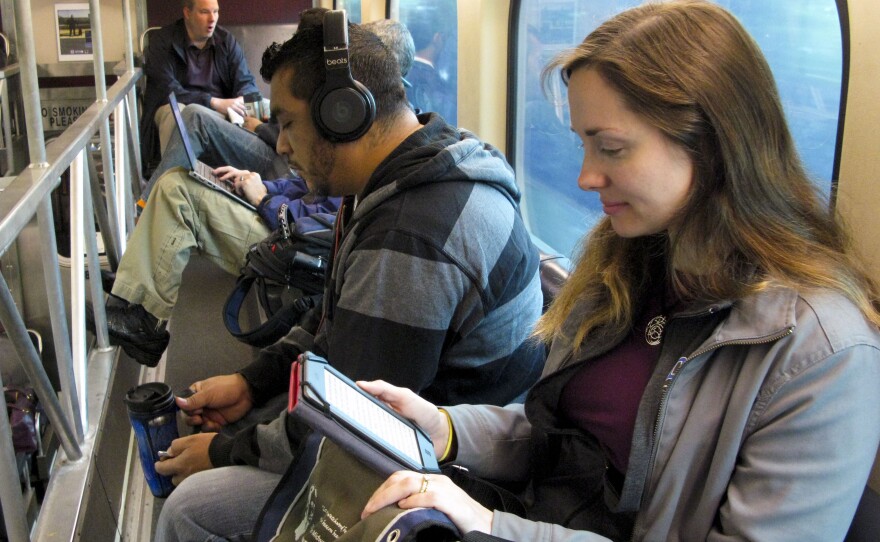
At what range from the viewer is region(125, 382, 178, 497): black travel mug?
6.08 feet

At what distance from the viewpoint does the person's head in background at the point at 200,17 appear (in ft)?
17.6

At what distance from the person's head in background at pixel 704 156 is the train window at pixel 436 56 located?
2.62m

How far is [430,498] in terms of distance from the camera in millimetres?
1062

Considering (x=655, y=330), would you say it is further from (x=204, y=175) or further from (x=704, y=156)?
(x=204, y=175)

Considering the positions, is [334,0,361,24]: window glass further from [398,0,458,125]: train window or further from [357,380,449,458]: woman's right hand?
[357,380,449,458]: woman's right hand

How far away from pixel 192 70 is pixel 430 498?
504cm

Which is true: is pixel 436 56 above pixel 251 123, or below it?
above

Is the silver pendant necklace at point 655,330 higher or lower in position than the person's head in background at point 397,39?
lower

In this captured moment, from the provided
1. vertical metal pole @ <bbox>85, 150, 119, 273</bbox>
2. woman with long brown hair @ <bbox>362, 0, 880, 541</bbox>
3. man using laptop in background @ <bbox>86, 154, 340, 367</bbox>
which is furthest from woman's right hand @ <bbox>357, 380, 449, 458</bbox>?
man using laptop in background @ <bbox>86, 154, 340, 367</bbox>

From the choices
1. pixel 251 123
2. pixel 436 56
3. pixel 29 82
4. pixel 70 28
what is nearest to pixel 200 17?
pixel 251 123

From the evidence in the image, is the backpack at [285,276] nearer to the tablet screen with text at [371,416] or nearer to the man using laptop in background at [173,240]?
the man using laptop in background at [173,240]

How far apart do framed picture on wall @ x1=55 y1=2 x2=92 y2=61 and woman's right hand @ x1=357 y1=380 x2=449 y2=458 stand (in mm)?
5752

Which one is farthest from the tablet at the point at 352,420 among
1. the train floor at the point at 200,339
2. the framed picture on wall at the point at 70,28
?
the framed picture on wall at the point at 70,28

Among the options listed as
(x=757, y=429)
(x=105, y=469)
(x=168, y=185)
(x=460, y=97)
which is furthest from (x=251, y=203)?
(x=757, y=429)
